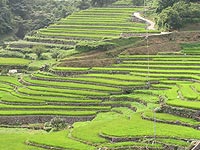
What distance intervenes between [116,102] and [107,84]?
5.25 m

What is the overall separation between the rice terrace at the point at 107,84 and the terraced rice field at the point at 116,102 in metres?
0.09

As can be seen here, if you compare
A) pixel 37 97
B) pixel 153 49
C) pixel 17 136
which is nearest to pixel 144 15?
pixel 153 49

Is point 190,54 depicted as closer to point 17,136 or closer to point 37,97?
point 37,97

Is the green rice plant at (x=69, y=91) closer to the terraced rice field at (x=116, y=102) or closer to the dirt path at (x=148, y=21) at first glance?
the terraced rice field at (x=116, y=102)

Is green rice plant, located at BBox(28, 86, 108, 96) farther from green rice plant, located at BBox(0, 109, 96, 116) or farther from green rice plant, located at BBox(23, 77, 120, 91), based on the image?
green rice plant, located at BBox(0, 109, 96, 116)

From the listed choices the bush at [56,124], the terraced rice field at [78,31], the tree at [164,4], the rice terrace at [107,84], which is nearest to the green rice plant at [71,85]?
the rice terrace at [107,84]

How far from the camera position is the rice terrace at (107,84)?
3891 centimetres

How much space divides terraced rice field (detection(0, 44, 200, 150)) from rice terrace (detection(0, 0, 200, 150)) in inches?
3.6

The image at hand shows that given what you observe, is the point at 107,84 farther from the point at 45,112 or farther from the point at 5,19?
the point at 5,19

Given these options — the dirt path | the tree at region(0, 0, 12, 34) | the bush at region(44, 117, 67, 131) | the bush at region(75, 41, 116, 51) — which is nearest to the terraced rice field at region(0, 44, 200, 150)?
the bush at region(44, 117, 67, 131)

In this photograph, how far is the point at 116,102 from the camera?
170 ft

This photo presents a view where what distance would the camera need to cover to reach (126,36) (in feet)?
249

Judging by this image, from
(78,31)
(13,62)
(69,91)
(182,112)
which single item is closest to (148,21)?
(78,31)

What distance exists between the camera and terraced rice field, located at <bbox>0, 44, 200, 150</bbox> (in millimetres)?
37969
